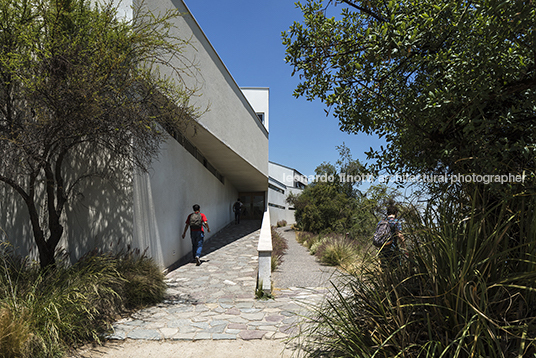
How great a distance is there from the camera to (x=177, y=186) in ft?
34.5

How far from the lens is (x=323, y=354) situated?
Answer: 334 centimetres

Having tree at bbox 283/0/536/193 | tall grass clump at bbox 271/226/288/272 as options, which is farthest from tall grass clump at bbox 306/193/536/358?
tall grass clump at bbox 271/226/288/272

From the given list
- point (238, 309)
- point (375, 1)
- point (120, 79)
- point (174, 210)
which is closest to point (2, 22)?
point (120, 79)

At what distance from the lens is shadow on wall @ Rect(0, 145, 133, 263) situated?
6836 mm

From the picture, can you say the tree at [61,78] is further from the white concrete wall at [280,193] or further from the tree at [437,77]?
the white concrete wall at [280,193]

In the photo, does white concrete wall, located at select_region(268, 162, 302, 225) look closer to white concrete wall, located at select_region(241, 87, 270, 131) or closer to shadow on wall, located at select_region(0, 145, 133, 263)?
white concrete wall, located at select_region(241, 87, 270, 131)

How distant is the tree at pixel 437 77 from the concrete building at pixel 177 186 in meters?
4.05

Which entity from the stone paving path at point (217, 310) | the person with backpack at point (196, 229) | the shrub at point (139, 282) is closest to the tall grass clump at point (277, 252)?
the stone paving path at point (217, 310)

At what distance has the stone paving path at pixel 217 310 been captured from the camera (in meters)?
4.72

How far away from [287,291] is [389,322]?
4.70 m

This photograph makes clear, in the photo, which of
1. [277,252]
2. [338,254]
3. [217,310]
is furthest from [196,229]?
[338,254]

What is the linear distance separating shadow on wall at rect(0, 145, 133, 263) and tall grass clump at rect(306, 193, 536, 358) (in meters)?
5.29

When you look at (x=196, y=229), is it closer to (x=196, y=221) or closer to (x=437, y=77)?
(x=196, y=221)

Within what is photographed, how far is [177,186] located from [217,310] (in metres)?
5.43
